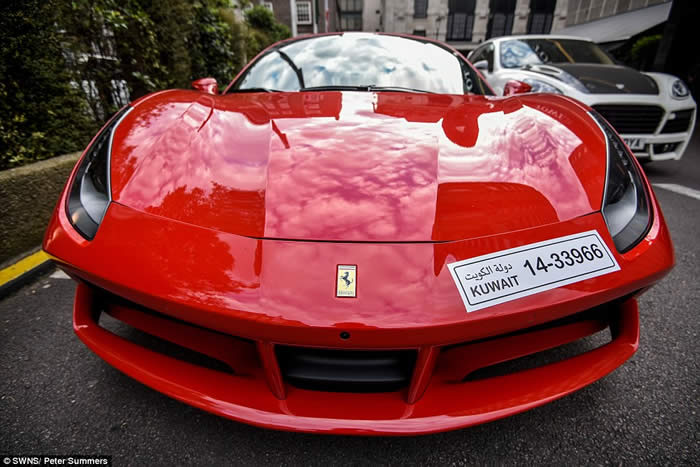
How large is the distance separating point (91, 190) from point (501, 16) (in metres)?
34.3

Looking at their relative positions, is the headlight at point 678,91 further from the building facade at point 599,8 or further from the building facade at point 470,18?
the building facade at point 470,18

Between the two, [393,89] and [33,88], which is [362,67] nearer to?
[393,89]

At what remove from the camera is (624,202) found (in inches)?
37.4

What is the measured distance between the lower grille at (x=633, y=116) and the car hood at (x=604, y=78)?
0.15 m

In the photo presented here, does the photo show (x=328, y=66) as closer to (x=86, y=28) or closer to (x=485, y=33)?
(x=86, y=28)

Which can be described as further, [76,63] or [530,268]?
[76,63]

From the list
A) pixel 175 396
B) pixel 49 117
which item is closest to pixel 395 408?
pixel 175 396

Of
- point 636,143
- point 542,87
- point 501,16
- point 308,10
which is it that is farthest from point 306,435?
point 501,16

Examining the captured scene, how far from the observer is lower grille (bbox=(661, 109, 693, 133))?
3205 mm

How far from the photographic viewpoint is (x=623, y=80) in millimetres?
3324

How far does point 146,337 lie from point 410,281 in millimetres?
1039

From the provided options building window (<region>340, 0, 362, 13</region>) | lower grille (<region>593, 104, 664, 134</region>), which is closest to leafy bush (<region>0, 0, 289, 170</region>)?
lower grille (<region>593, 104, 664, 134</region>)

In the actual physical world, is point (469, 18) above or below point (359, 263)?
above

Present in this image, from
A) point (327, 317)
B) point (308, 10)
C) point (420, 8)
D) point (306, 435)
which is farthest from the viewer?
point (420, 8)
